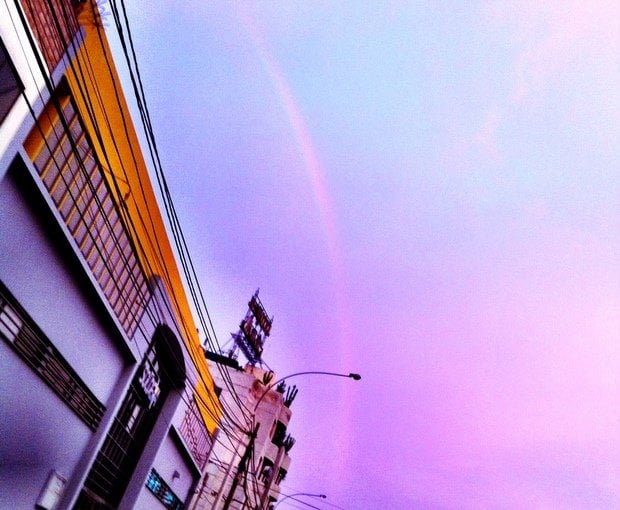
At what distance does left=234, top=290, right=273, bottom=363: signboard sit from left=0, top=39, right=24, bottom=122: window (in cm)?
3840

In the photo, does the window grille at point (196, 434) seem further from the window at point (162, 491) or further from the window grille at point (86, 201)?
the window grille at point (86, 201)

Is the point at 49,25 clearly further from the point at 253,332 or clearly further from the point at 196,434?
the point at 253,332

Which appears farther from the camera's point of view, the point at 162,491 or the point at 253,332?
the point at 253,332

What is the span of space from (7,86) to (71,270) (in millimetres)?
4225

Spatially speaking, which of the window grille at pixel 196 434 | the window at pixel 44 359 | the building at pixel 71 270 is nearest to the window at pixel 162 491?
the building at pixel 71 270

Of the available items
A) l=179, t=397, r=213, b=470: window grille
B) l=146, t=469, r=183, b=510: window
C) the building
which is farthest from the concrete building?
the building

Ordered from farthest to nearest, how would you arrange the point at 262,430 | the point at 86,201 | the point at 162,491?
1. the point at 262,430
2. the point at 162,491
3. the point at 86,201

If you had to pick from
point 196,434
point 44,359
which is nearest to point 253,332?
point 196,434

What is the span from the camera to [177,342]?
64.2 feet

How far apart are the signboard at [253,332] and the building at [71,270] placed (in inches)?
1076

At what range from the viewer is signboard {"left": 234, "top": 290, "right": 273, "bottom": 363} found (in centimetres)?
4659

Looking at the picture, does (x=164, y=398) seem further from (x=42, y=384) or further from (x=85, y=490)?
(x=42, y=384)

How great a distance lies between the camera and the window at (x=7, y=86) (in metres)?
8.78

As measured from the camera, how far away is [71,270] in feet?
38.8
